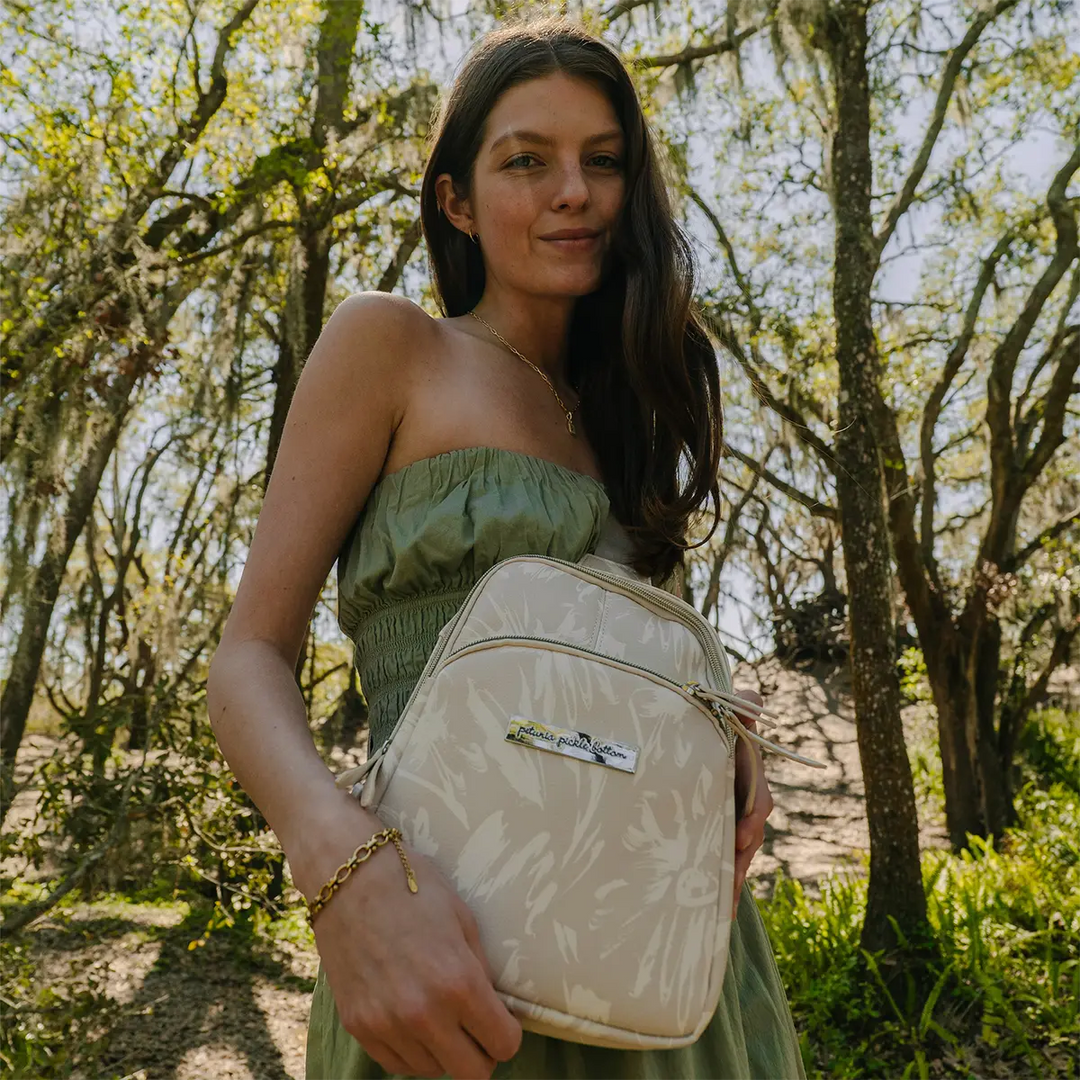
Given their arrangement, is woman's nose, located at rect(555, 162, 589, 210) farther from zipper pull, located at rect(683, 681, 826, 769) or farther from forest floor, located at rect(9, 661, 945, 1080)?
forest floor, located at rect(9, 661, 945, 1080)

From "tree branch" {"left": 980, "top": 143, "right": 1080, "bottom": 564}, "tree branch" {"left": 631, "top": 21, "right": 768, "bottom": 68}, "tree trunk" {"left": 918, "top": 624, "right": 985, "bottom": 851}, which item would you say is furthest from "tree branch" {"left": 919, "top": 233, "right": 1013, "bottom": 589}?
"tree branch" {"left": 631, "top": 21, "right": 768, "bottom": 68}

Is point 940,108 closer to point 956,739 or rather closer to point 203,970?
point 956,739

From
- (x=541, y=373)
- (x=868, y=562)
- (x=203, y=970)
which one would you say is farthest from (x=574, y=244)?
(x=203, y=970)

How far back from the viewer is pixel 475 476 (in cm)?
113

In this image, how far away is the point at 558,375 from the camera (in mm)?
1467

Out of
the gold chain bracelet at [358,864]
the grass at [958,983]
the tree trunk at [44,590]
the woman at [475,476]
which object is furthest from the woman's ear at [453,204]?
the tree trunk at [44,590]

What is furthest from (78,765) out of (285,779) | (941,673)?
(941,673)

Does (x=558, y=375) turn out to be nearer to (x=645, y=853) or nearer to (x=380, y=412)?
(x=380, y=412)

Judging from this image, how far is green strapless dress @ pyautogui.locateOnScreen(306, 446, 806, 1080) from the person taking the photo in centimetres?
108

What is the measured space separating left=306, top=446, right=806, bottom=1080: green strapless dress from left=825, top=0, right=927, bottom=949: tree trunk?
3.76 metres

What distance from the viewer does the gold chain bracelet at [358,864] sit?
77 centimetres

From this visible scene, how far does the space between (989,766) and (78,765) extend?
591 centimetres

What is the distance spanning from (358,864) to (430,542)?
0.39 m

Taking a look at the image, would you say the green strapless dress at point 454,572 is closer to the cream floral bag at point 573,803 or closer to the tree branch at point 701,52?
the cream floral bag at point 573,803
